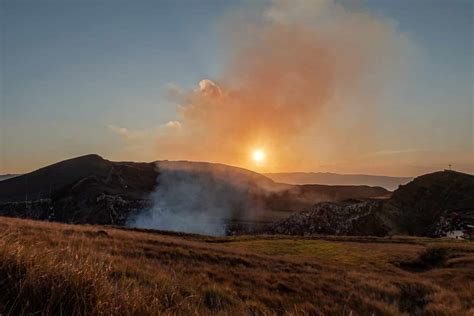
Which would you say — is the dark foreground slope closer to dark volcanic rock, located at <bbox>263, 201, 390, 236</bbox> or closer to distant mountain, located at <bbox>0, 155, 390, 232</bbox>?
distant mountain, located at <bbox>0, 155, 390, 232</bbox>

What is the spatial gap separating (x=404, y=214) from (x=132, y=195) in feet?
300

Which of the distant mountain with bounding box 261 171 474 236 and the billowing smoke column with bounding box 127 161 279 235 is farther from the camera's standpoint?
the billowing smoke column with bounding box 127 161 279 235

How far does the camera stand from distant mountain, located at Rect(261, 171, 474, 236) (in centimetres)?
8975

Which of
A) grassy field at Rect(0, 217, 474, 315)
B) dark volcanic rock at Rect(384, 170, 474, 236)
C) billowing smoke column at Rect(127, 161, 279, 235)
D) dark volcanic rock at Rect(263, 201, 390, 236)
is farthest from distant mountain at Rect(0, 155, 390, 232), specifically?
grassy field at Rect(0, 217, 474, 315)

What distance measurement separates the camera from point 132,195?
462 ft

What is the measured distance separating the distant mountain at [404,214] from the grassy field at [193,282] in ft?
177

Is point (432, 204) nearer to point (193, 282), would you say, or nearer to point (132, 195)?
point (132, 195)

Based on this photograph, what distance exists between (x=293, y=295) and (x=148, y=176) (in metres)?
171

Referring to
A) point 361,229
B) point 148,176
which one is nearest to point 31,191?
point 148,176

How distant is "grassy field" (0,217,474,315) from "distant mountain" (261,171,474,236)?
53.9 m

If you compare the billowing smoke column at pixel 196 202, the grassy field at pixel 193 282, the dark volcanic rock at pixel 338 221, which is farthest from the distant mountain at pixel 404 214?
the grassy field at pixel 193 282

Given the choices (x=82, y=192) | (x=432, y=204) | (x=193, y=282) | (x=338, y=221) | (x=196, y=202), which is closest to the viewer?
(x=193, y=282)

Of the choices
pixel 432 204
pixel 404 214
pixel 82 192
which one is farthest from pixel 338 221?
pixel 82 192

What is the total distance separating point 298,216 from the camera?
103938 millimetres
